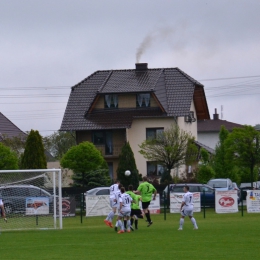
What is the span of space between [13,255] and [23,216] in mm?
11798

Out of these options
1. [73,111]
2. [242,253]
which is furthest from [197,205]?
[73,111]

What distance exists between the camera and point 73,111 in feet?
199

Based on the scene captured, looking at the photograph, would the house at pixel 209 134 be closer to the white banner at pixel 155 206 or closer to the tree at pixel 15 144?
the tree at pixel 15 144

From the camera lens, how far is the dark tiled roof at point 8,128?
63.4 m

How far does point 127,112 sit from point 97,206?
83.4 ft

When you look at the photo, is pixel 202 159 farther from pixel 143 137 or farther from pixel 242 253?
pixel 242 253

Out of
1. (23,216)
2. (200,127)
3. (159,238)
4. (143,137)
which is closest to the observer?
(159,238)

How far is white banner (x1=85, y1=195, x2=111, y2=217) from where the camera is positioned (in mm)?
34344

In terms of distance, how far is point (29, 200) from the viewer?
1171 inches

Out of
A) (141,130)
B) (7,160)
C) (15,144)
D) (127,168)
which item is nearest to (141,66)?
(141,130)

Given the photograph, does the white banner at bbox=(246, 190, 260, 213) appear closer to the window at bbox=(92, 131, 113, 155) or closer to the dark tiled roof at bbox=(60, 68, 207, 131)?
the dark tiled roof at bbox=(60, 68, 207, 131)

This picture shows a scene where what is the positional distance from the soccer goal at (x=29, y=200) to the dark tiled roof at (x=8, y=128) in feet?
106

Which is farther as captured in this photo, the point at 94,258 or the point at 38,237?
the point at 38,237

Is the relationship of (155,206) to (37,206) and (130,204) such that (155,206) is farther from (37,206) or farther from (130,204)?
(130,204)
